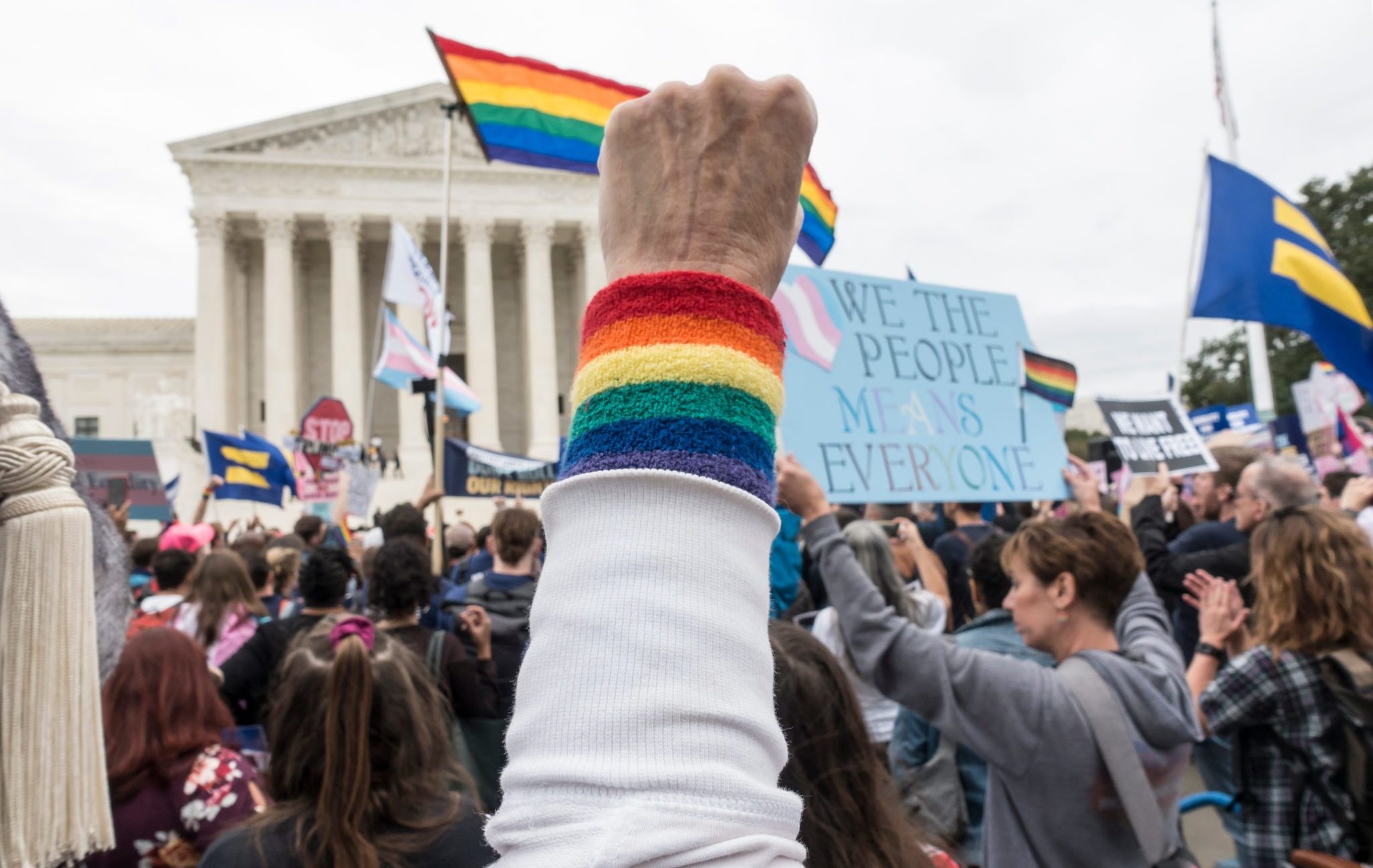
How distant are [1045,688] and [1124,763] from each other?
24cm

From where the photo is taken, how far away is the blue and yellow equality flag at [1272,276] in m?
5.54

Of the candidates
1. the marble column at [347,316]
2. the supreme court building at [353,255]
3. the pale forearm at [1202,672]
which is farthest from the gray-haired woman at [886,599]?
the marble column at [347,316]

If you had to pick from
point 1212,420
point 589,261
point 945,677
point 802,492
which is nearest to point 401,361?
point 1212,420

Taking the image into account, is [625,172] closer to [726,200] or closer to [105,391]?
[726,200]

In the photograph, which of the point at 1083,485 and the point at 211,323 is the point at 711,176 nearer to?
the point at 1083,485

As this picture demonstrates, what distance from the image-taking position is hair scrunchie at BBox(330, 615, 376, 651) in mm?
2342

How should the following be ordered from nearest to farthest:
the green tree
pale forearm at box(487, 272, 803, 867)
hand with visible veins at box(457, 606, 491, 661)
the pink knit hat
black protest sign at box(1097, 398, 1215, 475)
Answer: pale forearm at box(487, 272, 803, 867), hand with visible veins at box(457, 606, 491, 661), black protest sign at box(1097, 398, 1215, 475), the pink knit hat, the green tree

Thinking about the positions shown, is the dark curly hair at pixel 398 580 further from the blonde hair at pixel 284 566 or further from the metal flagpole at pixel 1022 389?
the metal flagpole at pixel 1022 389

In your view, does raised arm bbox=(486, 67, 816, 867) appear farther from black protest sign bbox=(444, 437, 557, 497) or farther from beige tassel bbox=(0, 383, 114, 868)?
black protest sign bbox=(444, 437, 557, 497)

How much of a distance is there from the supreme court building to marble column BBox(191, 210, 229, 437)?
51mm

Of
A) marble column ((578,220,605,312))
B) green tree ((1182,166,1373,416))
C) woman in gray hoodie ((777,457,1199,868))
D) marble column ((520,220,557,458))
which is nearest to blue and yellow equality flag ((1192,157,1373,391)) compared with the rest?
woman in gray hoodie ((777,457,1199,868))

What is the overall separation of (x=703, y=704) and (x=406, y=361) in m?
13.8

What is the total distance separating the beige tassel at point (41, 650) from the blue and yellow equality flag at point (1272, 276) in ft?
18.5

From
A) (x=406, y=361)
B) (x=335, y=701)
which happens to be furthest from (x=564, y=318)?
(x=335, y=701)
